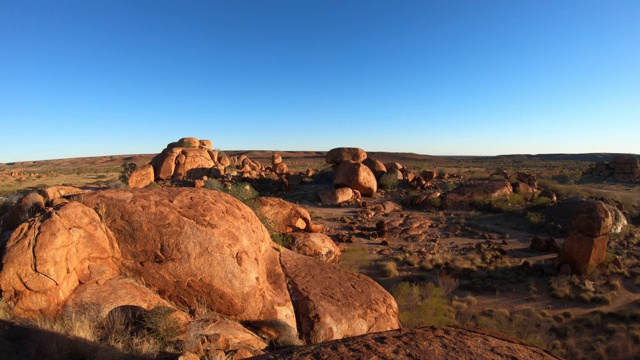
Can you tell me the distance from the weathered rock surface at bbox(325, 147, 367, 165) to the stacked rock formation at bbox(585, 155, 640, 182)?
27.8 metres

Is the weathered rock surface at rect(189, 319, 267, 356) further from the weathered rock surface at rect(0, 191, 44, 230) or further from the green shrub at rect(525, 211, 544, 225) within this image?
the green shrub at rect(525, 211, 544, 225)

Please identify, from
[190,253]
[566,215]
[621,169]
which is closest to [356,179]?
[566,215]

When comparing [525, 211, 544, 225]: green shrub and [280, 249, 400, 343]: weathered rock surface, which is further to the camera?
[525, 211, 544, 225]: green shrub

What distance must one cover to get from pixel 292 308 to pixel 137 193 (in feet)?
12.5

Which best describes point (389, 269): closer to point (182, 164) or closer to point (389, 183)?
point (389, 183)

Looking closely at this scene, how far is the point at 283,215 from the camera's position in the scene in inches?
496

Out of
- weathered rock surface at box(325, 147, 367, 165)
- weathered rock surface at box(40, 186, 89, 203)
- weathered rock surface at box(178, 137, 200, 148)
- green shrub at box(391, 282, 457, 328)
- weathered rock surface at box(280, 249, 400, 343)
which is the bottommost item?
green shrub at box(391, 282, 457, 328)

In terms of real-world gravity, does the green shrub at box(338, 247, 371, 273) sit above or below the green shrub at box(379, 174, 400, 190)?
below

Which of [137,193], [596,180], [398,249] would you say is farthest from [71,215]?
[596,180]

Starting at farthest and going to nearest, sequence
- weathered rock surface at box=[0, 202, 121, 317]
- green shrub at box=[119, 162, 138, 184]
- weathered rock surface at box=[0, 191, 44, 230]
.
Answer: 1. green shrub at box=[119, 162, 138, 184]
2. weathered rock surface at box=[0, 191, 44, 230]
3. weathered rock surface at box=[0, 202, 121, 317]

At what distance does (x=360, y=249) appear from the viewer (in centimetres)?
1346

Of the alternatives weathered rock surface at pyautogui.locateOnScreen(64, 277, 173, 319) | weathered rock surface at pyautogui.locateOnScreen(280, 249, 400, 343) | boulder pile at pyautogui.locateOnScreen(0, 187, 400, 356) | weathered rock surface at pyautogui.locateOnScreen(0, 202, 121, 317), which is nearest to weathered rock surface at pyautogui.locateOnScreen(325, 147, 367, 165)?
weathered rock surface at pyautogui.locateOnScreen(280, 249, 400, 343)

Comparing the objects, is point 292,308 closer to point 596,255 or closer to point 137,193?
point 137,193

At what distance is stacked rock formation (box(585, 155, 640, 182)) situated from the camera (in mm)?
33281
